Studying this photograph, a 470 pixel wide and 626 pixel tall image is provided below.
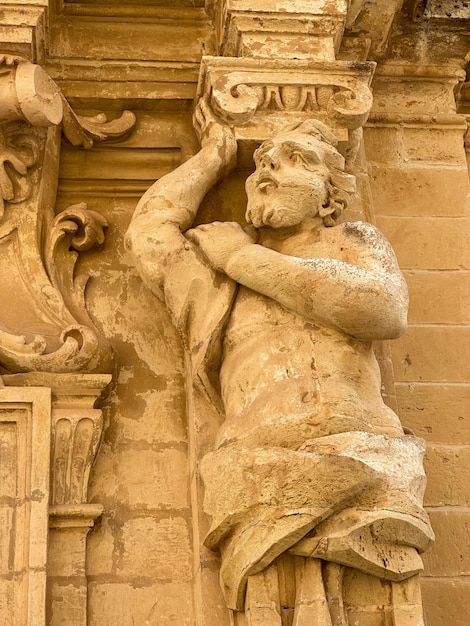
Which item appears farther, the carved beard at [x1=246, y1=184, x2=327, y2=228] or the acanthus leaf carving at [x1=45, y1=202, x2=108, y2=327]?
the acanthus leaf carving at [x1=45, y1=202, x2=108, y2=327]

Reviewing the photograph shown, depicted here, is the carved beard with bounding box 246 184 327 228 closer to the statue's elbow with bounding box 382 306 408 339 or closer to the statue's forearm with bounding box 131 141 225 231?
the statue's forearm with bounding box 131 141 225 231

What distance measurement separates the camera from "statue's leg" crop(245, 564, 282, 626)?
3.05m

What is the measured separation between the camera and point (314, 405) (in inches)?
127

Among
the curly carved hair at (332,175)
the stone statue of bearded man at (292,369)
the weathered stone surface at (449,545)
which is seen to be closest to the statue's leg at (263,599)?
the stone statue of bearded man at (292,369)

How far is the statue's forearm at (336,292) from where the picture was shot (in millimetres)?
3307

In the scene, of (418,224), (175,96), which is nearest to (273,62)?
(175,96)

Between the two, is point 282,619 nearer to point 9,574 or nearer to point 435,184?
point 9,574

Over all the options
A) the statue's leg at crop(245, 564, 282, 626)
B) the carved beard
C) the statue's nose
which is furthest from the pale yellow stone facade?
the statue's nose

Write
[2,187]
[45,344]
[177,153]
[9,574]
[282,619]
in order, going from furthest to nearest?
[177,153], [2,187], [45,344], [9,574], [282,619]

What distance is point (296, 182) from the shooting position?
3.55m

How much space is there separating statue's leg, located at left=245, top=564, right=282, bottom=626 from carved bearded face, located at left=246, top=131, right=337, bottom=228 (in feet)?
3.39

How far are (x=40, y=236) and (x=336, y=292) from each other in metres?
1.08

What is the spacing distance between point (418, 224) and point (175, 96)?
938 mm

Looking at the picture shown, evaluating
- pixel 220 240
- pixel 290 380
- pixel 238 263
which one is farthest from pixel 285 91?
pixel 290 380
